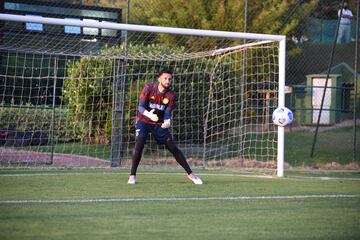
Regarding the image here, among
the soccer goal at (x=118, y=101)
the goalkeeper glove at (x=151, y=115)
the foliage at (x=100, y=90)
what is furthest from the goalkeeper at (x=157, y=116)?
the foliage at (x=100, y=90)

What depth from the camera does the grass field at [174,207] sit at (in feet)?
20.9

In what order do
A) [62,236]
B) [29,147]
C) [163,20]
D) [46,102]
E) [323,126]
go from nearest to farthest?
[62,236] < [29,147] < [46,102] < [163,20] < [323,126]

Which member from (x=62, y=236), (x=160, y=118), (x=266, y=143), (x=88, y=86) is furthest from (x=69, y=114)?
(x=62, y=236)

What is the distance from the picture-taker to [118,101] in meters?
15.1

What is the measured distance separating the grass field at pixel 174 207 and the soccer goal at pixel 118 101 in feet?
10.8

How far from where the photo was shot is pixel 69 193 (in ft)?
29.9

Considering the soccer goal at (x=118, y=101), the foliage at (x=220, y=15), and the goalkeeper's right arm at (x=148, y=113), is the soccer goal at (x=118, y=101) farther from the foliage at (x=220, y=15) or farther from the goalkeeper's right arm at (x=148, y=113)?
the goalkeeper's right arm at (x=148, y=113)

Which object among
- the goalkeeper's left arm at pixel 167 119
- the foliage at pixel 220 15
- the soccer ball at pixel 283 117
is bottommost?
the goalkeeper's left arm at pixel 167 119

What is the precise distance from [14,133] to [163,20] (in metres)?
6.29

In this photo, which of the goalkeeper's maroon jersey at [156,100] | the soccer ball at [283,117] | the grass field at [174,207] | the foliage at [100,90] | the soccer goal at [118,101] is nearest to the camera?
the grass field at [174,207]

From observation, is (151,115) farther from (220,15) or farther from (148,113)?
(220,15)

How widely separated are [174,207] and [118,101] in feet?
24.1

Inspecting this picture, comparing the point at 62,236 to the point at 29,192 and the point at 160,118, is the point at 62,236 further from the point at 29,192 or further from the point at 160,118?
the point at 160,118

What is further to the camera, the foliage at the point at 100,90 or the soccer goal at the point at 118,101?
the foliage at the point at 100,90
